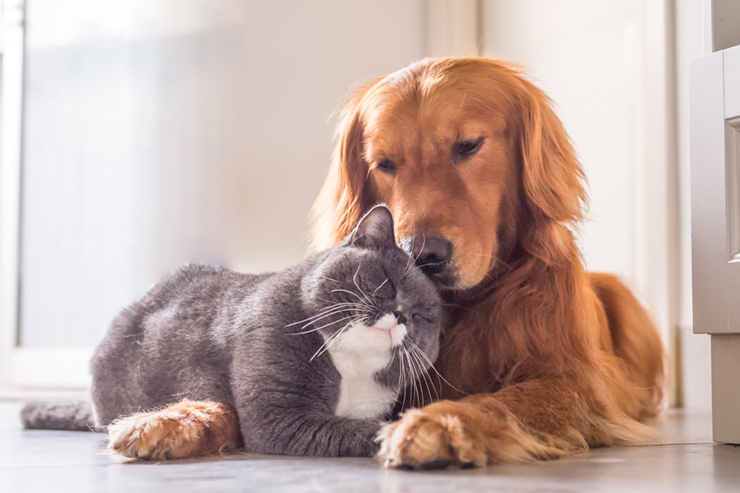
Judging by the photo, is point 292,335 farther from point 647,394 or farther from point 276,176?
point 276,176

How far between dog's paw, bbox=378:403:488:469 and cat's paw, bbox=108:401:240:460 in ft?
1.02

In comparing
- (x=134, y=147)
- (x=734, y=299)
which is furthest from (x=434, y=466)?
(x=134, y=147)

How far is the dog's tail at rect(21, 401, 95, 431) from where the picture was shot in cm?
169

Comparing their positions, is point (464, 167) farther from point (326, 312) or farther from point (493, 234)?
point (326, 312)

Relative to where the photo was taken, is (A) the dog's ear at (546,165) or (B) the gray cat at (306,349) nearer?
(B) the gray cat at (306,349)

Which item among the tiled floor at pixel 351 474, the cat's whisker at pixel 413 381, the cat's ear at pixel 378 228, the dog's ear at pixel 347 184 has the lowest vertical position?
the tiled floor at pixel 351 474

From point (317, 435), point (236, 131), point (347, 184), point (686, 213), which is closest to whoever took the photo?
point (317, 435)

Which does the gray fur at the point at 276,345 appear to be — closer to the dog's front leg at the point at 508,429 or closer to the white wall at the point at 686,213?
the dog's front leg at the point at 508,429

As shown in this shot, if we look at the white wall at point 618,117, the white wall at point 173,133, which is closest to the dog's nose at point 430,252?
the white wall at point 618,117

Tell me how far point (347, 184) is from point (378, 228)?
16.3 inches

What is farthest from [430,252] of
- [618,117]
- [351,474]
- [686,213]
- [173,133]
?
[173,133]

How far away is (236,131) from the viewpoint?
3.24 meters

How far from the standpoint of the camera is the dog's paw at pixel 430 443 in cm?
105

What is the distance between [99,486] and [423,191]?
2.69 feet
